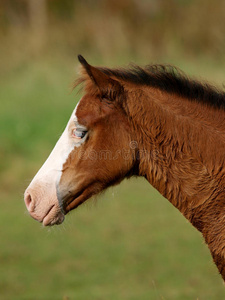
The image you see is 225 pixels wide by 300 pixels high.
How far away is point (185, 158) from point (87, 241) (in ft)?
16.9

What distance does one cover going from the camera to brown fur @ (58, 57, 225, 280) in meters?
3.78

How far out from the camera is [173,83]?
3.96m

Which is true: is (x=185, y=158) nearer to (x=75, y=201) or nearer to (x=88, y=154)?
(x=88, y=154)

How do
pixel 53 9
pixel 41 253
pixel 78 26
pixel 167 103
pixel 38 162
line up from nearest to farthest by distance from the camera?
pixel 167 103, pixel 41 253, pixel 38 162, pixel 78 26, pixel 53 9

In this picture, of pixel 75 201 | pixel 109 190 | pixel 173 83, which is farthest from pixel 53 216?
pixel 173 83

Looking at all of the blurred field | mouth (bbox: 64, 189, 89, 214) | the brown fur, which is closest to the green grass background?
the blurred field

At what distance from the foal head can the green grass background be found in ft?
3.23

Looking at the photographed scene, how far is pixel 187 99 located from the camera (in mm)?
3898

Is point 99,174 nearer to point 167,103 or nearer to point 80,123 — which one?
point 80,123

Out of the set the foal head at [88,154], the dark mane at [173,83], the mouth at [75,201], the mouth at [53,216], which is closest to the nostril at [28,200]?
the foal head at [88,154]

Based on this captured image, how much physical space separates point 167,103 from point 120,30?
1207cm

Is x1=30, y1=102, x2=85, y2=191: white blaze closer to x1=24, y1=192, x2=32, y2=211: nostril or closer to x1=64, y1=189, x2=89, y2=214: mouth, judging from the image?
x1=24, y1=192, x2=32, y2=211: nostril

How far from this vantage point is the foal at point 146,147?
12.4 ft

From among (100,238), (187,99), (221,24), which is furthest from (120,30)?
(187,99)
